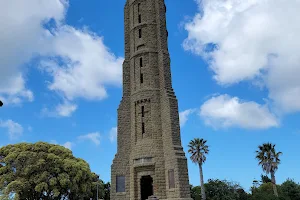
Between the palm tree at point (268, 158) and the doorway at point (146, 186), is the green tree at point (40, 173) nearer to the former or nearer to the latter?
the doorway at point (146, 186)

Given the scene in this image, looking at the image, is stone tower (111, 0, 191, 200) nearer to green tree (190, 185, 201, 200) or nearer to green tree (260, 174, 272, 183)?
green tree (190, 185, 201, 200)

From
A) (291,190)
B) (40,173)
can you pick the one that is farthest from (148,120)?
(291,190)

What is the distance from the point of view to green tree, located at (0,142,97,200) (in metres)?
30.4

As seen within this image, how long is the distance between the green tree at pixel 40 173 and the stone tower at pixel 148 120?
9058mm

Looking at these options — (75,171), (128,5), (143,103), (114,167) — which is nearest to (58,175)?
(75,171)

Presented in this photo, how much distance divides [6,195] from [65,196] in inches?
248

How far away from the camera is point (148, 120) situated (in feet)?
85.4

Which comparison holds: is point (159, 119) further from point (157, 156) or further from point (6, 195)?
point (6, 195)

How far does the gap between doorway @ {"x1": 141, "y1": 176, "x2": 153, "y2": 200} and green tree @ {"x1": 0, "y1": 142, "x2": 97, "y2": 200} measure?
9.80 metres

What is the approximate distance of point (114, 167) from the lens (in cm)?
2559

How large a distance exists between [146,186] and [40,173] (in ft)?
39.2

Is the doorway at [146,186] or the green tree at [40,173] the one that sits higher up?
the green tree at [40,173]

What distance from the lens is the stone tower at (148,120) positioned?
76.9ft

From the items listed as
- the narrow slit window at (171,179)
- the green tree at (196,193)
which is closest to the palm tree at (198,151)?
the green tree at (196,193)
